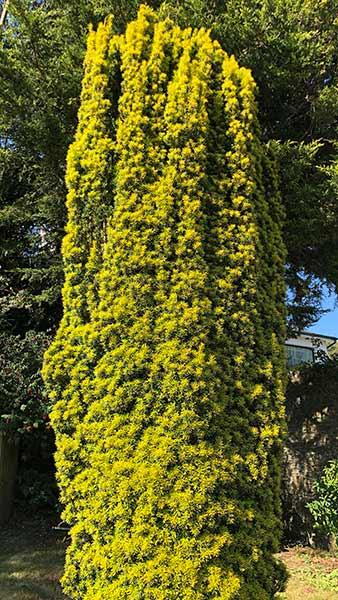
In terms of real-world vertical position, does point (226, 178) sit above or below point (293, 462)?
above

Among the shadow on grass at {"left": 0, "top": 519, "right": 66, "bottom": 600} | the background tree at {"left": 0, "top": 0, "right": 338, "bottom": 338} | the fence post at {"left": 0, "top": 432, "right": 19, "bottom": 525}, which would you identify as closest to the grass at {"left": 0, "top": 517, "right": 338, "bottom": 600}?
the shadow on grass at {"left": 0, "top": 519, "right": 66, "bottom": 600}

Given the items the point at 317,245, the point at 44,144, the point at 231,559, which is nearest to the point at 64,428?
the point at 231,559

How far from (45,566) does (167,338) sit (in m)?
3.36

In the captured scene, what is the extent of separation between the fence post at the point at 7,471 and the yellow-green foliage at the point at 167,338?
138 inches

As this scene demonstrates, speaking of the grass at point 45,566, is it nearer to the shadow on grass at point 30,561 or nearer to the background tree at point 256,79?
the shadow on grass at point 30,561

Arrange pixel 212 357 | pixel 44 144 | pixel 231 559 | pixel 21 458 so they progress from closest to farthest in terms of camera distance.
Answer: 1. pixel 231 559
2. pixel 212 357
3. pixel 44 144
4. pixel 21 458

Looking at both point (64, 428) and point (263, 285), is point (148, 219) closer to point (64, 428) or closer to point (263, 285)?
point (263, 285)

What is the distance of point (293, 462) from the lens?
597 centimetres

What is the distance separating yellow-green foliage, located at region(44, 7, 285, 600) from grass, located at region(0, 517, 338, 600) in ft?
5.28

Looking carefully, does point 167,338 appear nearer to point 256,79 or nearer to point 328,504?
point 328,504

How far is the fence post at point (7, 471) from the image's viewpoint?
6.03m

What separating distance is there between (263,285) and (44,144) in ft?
10.6

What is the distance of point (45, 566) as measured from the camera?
4.84 metres

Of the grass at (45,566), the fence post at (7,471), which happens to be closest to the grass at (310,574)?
the grass at (45,566)
